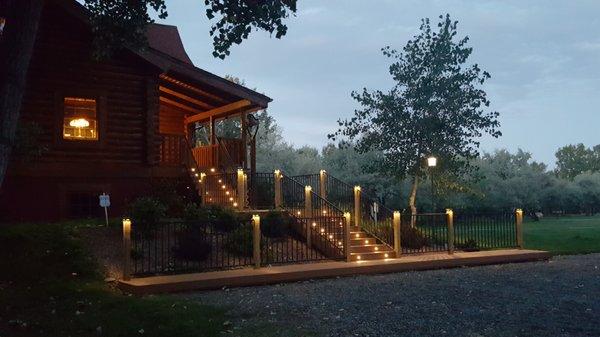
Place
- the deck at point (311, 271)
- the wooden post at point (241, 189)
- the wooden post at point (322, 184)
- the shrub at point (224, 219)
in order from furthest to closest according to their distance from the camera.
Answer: the wooden post at point (322, 184), the wooden post at point (241, 189), the shrub at point (224, 219), the deck at point (311, 271)

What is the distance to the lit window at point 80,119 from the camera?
1914 centimetres

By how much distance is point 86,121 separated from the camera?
19.5 m

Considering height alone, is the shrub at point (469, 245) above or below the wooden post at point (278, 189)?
below

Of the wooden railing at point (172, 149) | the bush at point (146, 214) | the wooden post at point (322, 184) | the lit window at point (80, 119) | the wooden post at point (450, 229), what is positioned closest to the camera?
the bush at point (146, 214)

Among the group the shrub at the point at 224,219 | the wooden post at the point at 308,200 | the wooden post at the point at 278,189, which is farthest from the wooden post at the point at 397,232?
the shrub at the point at 224,219

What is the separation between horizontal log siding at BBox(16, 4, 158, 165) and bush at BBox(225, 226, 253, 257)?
17.8 feet

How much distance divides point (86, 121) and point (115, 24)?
5.38 m

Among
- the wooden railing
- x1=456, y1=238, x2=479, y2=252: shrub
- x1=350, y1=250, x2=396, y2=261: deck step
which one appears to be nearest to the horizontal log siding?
the wooden railing

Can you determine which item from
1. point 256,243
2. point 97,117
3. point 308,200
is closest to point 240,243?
point 256,243

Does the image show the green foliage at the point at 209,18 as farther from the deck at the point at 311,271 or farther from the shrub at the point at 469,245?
the shrub at the point at 469,245

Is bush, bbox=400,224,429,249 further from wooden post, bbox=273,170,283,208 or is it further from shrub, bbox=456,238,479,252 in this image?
wooden post, bbox=273,170,283,208

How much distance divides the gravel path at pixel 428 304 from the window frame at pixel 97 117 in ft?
29.3

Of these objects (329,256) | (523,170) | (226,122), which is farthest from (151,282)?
(523,170)

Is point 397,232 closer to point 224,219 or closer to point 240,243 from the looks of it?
point 240,243
